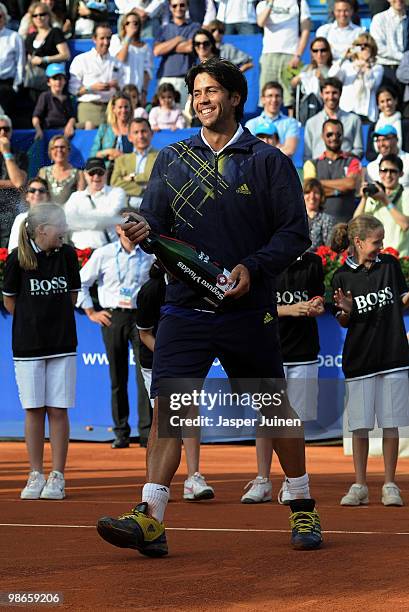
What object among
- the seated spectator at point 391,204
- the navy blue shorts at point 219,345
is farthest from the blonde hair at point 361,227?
the seated spectator at point 391,204

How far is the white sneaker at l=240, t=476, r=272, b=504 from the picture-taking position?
853 cm

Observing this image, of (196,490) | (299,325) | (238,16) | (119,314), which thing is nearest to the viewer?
(196,490)

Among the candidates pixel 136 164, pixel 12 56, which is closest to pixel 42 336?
pixel 136 164

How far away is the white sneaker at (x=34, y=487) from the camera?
350 inches

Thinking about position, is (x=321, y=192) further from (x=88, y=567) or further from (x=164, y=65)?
(x=88, y=567)

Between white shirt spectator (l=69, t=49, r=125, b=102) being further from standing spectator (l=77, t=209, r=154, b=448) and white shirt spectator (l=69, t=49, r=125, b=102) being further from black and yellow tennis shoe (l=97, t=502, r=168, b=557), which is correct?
black and yellow tennis shoe (l=97, t=502, r=168, b=557)

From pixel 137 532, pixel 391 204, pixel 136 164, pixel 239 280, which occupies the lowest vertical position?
pixel 137 532

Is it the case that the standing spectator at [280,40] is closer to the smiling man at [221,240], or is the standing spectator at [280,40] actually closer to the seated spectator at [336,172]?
the seated spectator at [336,172]

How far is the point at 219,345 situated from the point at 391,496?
8.78 ft

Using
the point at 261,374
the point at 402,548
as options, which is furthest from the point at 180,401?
the point at 402,548

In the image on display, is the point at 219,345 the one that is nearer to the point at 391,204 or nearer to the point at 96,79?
the point at 391,204

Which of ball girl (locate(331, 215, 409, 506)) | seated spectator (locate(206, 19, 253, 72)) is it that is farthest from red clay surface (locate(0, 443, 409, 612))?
seated spectator (locate(206, 19, 253, 72))

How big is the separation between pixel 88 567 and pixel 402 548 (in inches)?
62.4

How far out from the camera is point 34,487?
8922mm
